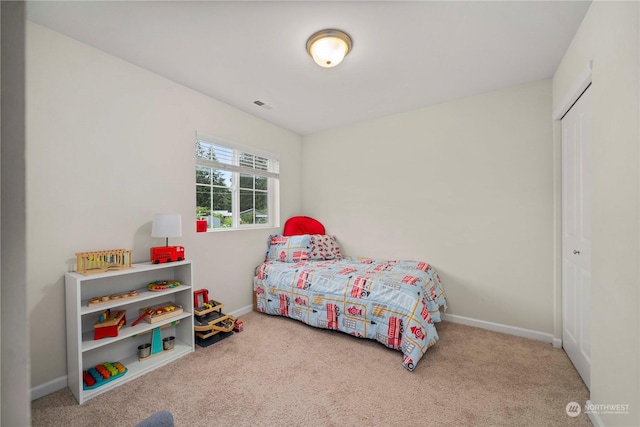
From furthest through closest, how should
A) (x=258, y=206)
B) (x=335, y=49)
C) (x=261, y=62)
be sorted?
(x=258, y=206), (x=261, y=62), (x=335, y=49)

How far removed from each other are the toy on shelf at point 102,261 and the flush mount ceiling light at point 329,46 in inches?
82.5

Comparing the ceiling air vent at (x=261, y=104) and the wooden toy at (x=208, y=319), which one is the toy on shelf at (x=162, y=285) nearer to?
the wooden toy at (x=208, y=319)

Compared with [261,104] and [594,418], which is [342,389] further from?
[261,104]

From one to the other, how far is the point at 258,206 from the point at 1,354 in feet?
11.2

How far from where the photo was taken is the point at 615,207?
1.38 meters

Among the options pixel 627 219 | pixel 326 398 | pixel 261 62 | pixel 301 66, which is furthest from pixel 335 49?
pixel 326 398

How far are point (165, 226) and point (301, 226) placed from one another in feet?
6.33

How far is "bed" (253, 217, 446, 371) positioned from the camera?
2229 mm

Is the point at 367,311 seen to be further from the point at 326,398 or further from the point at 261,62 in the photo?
the point at 261,62

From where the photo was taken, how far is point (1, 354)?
0.28 metres

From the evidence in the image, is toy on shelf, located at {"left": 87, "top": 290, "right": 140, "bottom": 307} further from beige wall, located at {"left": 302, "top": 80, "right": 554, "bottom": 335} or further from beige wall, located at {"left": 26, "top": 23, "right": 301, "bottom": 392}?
beige wall, located at {"left": 302, "top": 80, "right": 554, "bottom": 335}

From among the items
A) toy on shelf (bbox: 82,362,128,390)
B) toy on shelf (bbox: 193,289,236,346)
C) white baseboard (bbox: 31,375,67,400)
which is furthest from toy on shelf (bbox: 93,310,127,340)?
toy on shelf (bbox: 193,289,236,346)

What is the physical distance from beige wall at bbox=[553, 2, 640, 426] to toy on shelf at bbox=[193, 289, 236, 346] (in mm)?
2681

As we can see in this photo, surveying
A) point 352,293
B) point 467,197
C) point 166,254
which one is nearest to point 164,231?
point 166,254
